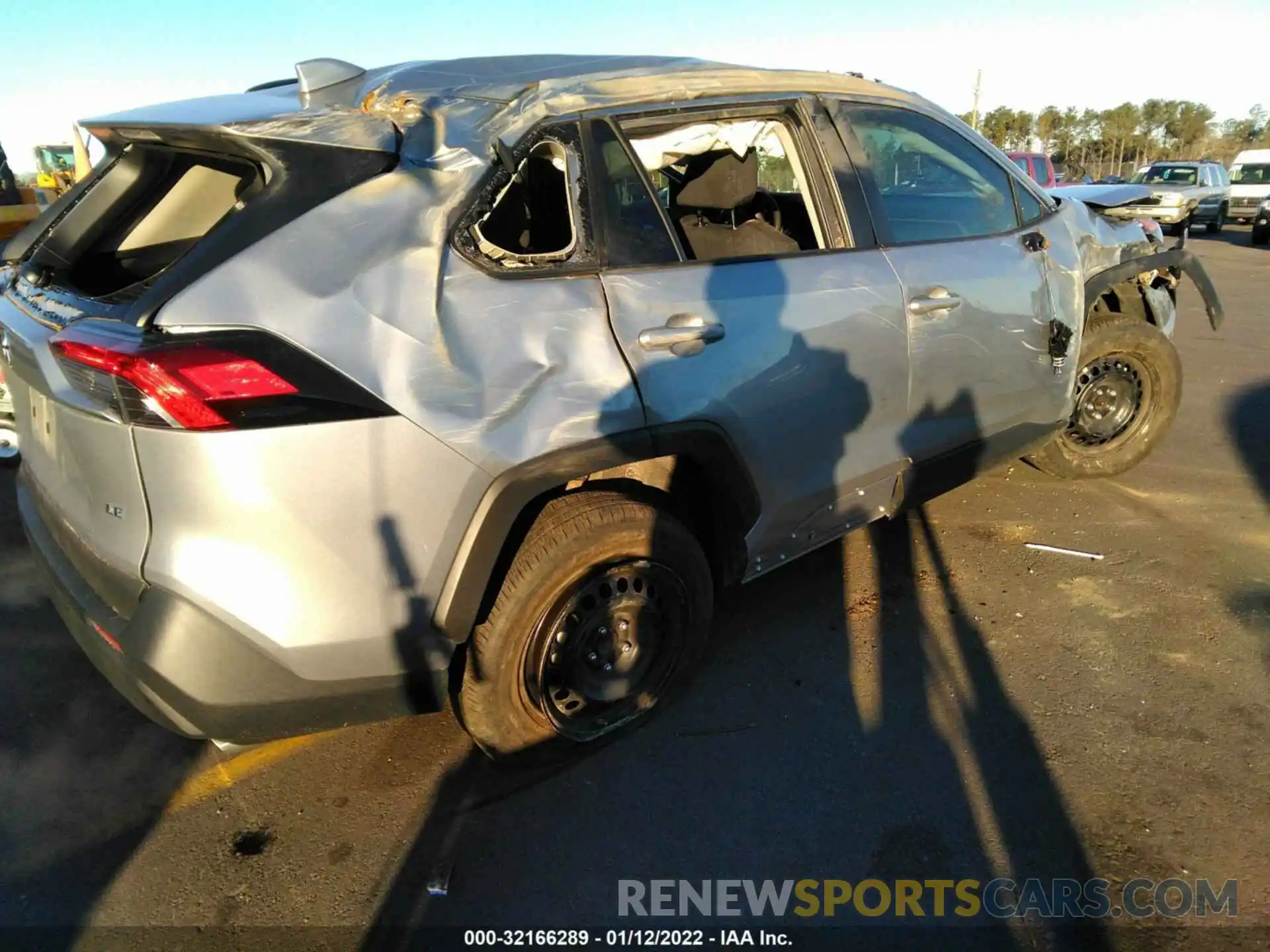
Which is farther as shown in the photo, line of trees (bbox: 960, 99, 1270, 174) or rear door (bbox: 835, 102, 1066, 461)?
line of trees (bbox: 960, 99, 1270, 174)

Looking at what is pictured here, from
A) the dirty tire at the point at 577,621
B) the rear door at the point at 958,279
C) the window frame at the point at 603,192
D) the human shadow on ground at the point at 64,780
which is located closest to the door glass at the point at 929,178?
the rear door at the point at 958,279

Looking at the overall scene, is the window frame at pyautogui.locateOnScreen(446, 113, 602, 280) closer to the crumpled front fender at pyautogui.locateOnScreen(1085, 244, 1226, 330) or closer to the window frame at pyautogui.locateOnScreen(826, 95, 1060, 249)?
the window frame at pyautogui.locateOnScreen(826, 95, 1060, 249)

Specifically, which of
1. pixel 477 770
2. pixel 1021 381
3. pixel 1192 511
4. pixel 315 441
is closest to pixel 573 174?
pixel 315 441

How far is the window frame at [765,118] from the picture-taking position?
246cm

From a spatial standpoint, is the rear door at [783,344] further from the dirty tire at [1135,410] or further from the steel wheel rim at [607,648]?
the dirty tire at [1135,410]

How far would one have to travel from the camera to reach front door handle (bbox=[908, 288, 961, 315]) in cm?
298

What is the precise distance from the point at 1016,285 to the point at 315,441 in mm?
2795

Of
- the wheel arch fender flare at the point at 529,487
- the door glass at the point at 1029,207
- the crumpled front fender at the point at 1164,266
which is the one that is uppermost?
the door glass at the point at 1029,207

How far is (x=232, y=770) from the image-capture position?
266cm

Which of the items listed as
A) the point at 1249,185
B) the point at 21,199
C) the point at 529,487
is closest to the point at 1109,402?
the point at 529,487

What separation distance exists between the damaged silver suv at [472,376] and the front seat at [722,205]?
0.02 m

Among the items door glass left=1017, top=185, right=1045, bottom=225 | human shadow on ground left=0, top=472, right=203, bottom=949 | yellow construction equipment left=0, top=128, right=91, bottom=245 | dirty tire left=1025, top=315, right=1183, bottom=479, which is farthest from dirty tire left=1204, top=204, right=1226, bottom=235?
human shadow on ground left=0, top=472, right=203, bottom=949

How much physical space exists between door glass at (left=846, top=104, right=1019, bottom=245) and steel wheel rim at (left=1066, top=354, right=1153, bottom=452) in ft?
4.03

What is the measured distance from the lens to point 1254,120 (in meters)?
60.4
